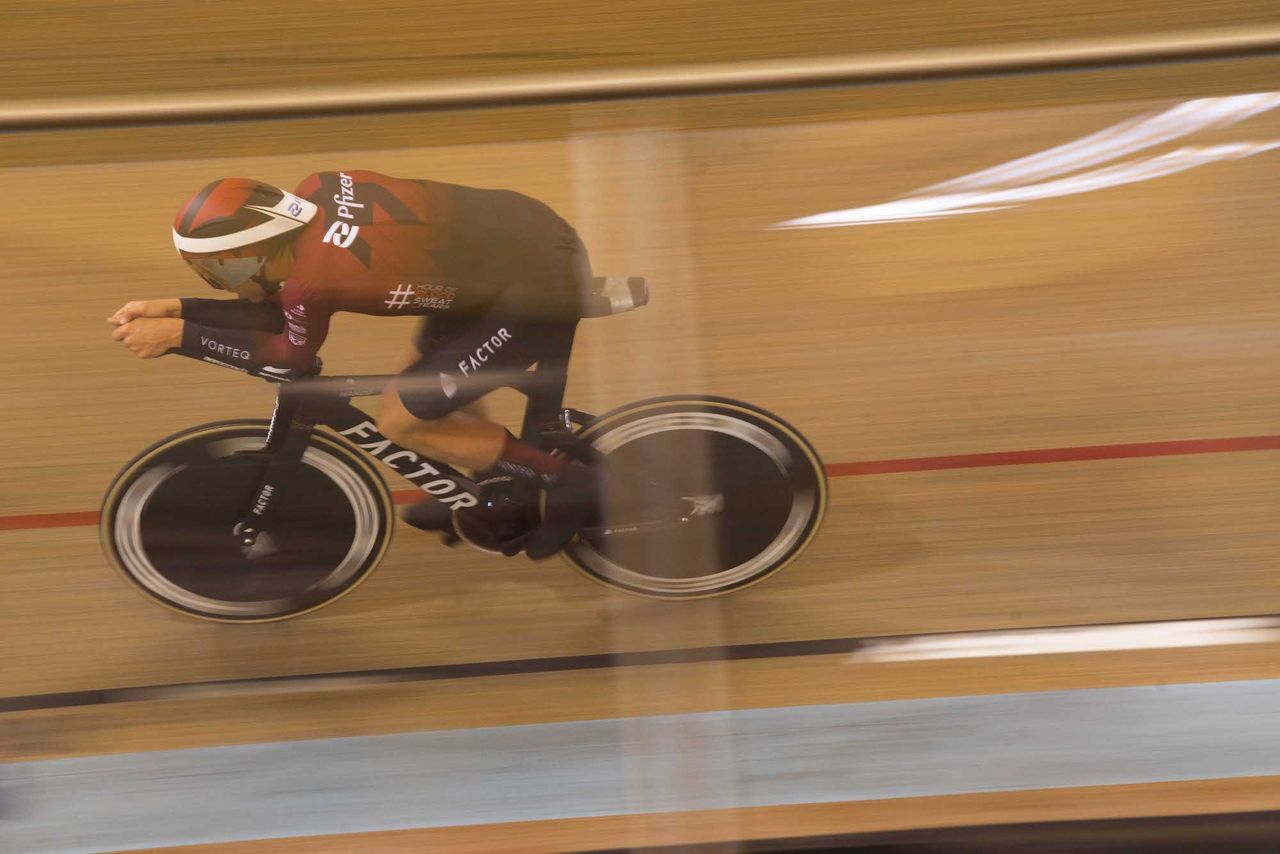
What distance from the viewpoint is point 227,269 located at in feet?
3.90

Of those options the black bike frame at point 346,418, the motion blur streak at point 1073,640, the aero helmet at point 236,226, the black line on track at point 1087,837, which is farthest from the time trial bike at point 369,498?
the black line on track at point 1087,837

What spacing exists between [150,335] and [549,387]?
1.76 feet

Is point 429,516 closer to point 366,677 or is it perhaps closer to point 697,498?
point 366,677

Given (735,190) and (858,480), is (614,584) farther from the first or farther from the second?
(735,190)

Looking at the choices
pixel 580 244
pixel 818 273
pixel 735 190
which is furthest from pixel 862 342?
pixel 580 244

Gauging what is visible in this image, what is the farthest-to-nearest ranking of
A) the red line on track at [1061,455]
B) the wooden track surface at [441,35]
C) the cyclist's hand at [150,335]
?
the red line on track at [1061,455], the cyclist's hand at [150,335], the wooden track surface at [441,35]

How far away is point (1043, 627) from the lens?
132 centimetres

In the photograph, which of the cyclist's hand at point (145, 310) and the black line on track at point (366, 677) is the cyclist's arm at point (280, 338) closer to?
the cyclist's hand at point (145, 310)

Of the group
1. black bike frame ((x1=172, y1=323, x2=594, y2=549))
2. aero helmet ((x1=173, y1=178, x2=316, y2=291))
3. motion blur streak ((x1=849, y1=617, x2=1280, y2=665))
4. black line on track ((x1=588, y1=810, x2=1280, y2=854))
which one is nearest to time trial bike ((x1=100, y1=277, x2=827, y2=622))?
black bike frame ((x1=172, y1=323, x2=594, y2=549))

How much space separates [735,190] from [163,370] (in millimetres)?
815

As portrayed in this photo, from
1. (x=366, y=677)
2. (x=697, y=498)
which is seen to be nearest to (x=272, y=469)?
(x=366, y=677)

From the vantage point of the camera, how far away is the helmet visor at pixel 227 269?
118 cm

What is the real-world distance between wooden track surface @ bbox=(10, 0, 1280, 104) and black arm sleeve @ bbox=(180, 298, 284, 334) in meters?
0.27

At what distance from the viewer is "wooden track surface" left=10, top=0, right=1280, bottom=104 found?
3.67ft
